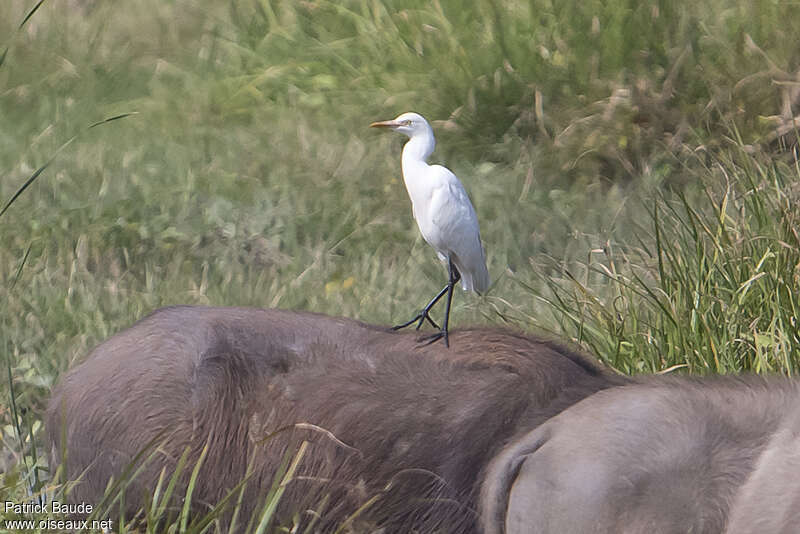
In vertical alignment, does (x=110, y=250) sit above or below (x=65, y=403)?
below

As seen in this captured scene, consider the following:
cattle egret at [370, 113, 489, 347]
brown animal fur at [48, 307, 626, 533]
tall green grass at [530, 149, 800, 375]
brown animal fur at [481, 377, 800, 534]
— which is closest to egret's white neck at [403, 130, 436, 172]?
cattle egret at [370, 113, 489, 347]

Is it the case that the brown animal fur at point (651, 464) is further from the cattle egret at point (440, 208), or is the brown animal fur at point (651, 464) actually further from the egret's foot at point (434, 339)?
the cattle egret at point (440, 208)

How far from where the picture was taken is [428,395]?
2.59 meters

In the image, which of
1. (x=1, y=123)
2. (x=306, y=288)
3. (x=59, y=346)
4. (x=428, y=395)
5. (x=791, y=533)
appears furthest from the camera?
(x=1, y=123)

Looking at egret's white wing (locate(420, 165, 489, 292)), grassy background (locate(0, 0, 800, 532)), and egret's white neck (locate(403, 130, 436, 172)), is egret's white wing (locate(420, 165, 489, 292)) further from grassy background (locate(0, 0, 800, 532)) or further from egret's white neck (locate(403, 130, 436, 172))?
grassy background (locate(0, 0, 800, 532))

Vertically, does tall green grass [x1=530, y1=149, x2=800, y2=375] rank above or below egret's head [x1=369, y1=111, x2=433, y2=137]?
below

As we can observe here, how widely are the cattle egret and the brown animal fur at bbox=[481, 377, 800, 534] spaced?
2.99 feet

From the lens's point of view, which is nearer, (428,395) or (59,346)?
(428,395)

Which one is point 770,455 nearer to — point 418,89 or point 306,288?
point 306,288

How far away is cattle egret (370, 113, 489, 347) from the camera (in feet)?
10.4

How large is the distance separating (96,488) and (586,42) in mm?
4028

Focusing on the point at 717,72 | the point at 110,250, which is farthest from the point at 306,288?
the point at 717,72

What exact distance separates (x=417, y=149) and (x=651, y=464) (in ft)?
4.47

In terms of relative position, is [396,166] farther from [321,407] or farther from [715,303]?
[321,407]
